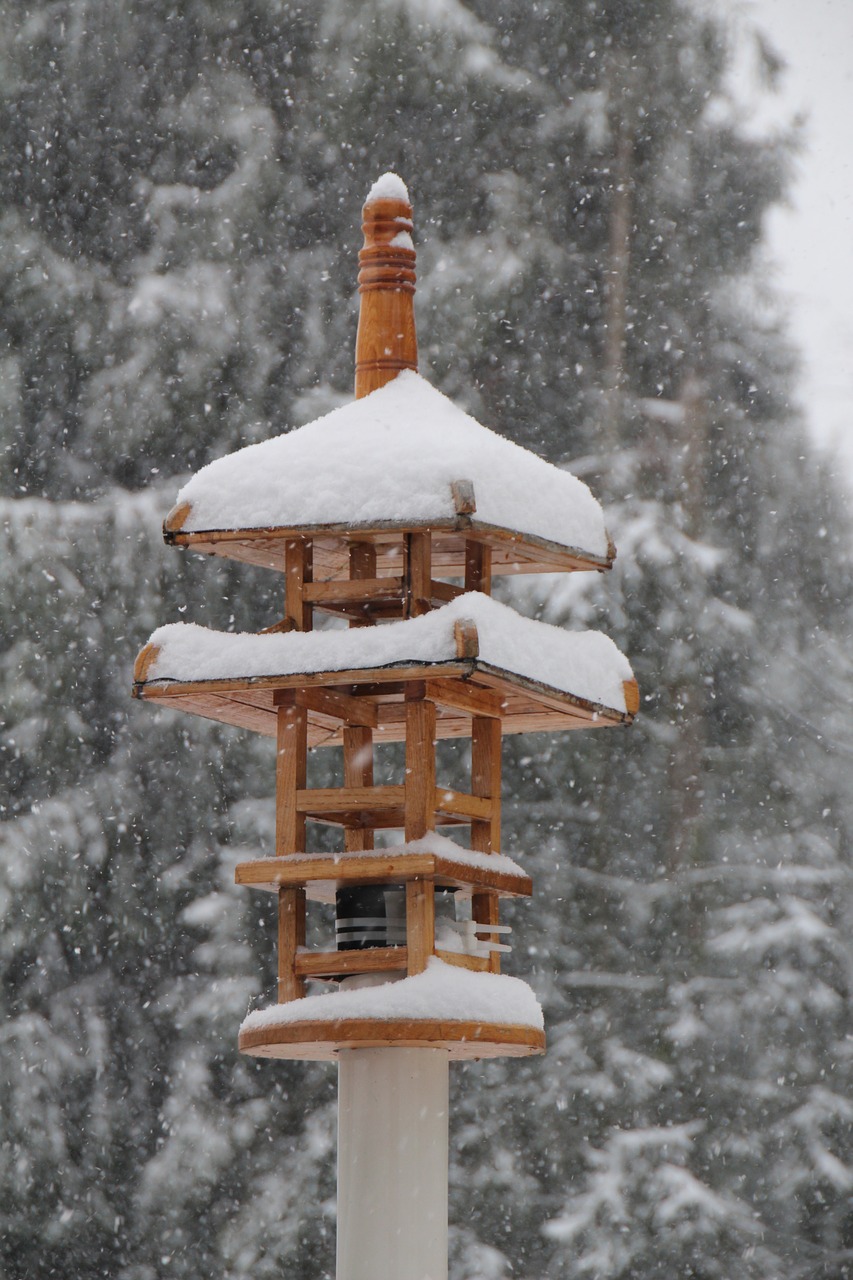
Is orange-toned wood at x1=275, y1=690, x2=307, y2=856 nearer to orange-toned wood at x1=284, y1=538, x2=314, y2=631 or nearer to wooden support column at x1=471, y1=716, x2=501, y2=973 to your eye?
orange-toned wood at x1=284, y1=538, x2=314, y2=631

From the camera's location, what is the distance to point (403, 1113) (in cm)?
259

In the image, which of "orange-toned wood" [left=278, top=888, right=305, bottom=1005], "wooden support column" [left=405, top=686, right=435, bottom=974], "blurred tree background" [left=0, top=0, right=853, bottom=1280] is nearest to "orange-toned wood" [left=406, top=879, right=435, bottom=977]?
"wooden support column" [left=405, top=686, right=435, bottom=974]

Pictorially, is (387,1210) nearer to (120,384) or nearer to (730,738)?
(730,738)

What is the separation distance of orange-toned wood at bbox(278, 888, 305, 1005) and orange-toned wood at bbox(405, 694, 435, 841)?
23cm

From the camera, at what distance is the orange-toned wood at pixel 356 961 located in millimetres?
2598

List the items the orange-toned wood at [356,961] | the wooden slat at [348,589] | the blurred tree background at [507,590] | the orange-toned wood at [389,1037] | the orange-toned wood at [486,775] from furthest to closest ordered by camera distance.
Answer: the blurred tree background at [507,590], the orange-toned wood at [486,775], the wooden slat at [348,589], the orange-toned wood at [356,961], the orange-toned wood at [389,1037]

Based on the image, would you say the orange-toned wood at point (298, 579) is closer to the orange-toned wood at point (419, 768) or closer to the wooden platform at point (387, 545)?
the wooden platform at point (387, 545)

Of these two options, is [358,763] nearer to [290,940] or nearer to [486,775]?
[486,775]

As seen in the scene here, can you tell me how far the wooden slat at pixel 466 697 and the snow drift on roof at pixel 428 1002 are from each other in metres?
0.40

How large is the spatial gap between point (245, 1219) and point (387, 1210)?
336 centimetres

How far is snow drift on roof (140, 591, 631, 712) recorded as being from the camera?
249cm

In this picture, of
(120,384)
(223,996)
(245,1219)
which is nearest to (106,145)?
(120,384)

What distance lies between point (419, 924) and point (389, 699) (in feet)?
1.62

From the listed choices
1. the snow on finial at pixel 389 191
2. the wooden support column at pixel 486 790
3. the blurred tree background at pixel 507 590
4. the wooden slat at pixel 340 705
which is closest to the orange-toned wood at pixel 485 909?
the wooden support column at pixel 486 790
